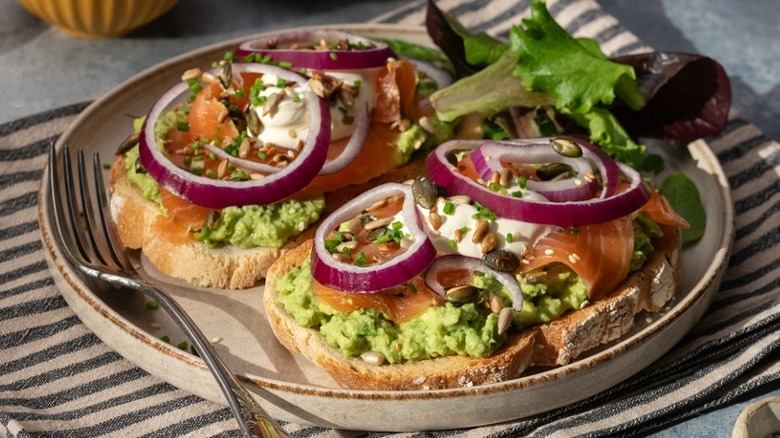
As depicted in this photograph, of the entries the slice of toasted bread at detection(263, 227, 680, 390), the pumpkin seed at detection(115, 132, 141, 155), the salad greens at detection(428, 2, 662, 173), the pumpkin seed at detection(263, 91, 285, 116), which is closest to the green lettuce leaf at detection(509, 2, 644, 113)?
the salad greens at detection(428, 2, 662, 173)

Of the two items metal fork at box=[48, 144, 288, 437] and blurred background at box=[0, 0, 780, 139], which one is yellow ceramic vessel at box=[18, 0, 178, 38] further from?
metal fork at box=[48, 144, 288, 437]

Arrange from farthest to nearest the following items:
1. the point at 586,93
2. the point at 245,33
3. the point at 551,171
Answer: the point at 245,33
the point at 586,93
the point at 551,171

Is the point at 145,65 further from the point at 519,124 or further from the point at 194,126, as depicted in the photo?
the point at 519,124

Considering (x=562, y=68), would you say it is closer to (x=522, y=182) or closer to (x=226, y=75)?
(x=522, y=182)

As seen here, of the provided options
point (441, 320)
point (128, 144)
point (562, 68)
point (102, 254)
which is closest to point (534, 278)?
point (441, 320)

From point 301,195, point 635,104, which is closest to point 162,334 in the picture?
point 301,195

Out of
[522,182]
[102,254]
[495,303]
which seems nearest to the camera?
[495,303]

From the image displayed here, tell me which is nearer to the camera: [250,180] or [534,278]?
[534,278]
